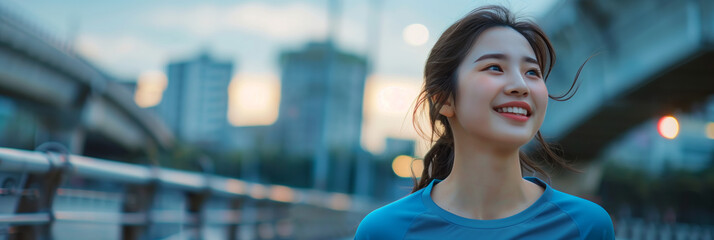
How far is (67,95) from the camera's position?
813 inches

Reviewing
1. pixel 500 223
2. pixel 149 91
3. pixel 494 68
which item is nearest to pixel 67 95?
pixel 149 91

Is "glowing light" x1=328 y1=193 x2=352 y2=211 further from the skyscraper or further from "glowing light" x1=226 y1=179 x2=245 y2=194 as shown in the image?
"glowing light" x1=226 y1=179 x2=245 y2=194

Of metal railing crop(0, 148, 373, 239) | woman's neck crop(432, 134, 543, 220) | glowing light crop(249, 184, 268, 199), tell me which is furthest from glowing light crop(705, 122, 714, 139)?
woman's neck crop(432, 134, 543, 220)

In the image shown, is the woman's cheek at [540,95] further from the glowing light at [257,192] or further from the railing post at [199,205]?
the glowing light at [257,192]

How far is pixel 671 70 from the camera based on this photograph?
15.0 metres

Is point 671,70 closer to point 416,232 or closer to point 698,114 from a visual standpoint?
point 698,114

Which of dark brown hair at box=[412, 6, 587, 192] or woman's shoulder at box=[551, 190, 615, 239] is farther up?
dark brown hair at box=[412, 6, 587, 192]

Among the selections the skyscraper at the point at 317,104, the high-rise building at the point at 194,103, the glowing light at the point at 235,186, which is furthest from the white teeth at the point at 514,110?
the skyscraper at the point at 317,104

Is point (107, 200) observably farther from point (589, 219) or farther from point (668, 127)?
point (668, 127)

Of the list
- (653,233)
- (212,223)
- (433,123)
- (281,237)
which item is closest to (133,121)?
(281,237)

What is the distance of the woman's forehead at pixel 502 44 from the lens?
6.86 feet

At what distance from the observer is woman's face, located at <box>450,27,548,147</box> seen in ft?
6.61

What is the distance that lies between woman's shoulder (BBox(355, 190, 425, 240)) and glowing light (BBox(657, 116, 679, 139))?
61.4 ft

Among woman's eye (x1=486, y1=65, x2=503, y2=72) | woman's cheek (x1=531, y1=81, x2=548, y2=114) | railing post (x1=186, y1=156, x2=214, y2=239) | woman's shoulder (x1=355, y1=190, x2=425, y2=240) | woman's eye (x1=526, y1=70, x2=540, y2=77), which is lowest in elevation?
railing post (x1=186, y1=156, x2=214, y2=239)
